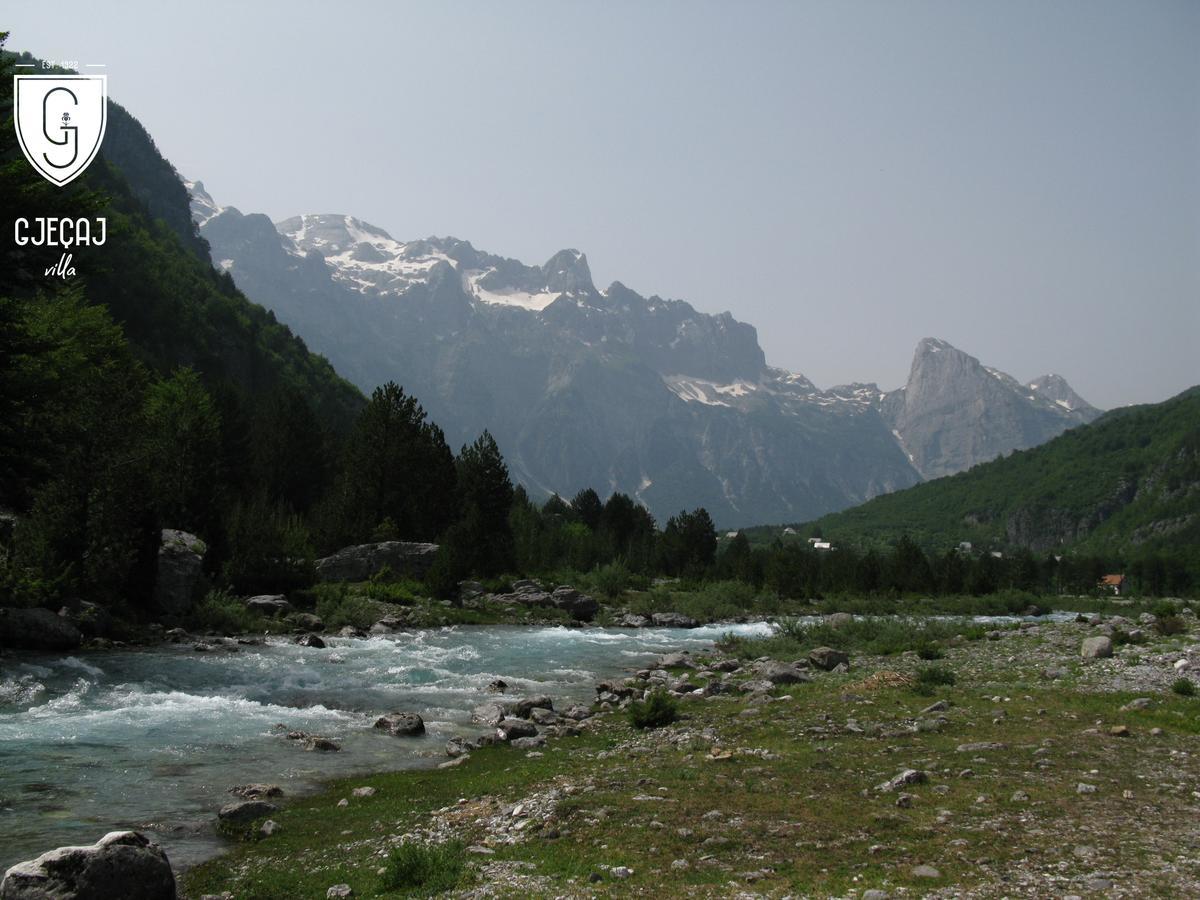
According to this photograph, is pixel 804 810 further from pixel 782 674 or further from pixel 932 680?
pixel 782 674

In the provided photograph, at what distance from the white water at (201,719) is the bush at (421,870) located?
3.76 metres

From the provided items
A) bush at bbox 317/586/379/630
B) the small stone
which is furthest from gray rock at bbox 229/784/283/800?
bush at bbox 317/586/379/630

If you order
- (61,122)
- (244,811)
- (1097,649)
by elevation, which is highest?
(61,122)

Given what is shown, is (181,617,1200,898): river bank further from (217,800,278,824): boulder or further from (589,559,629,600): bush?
(589,559,629,600): bush

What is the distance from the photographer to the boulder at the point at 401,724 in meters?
20.0

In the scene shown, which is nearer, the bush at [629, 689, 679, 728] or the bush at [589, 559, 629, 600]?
the bush at [629, 689, 679, 728]

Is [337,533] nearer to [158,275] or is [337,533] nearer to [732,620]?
[732,620]

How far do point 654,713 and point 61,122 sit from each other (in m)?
31.9

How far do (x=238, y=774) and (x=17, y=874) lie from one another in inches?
298

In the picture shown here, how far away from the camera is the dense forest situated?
93.4 ft

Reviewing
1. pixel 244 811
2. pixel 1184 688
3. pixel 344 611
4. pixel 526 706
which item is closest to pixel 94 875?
pixel 244 811

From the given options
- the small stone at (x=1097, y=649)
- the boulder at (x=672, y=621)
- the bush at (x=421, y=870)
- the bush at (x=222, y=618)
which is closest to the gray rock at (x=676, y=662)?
the small stone at (x=1097, y=649)

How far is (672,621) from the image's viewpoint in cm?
6128

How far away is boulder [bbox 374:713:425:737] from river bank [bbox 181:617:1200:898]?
123 inches
